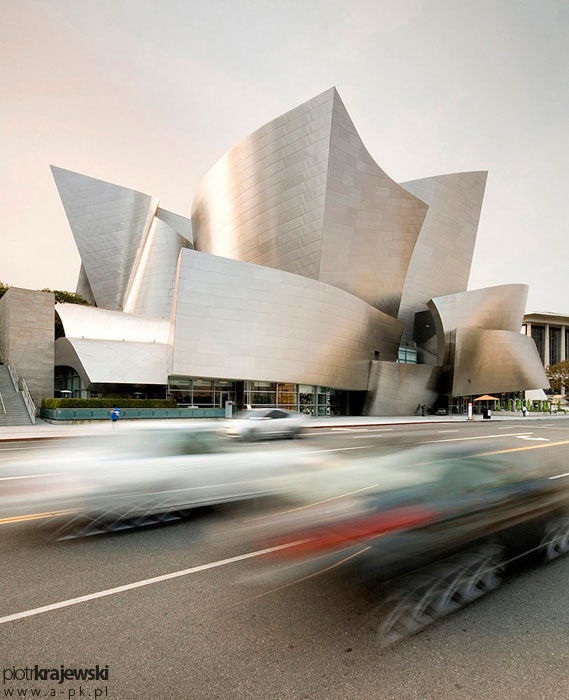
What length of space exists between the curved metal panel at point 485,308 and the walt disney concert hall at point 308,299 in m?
0.15

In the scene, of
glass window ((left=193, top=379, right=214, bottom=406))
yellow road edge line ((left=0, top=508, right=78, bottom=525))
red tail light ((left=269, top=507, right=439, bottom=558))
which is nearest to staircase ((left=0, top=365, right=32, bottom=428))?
glass window ((left=193, top=379, right=214, bottom=406))

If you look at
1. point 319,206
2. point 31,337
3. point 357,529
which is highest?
point 319,206

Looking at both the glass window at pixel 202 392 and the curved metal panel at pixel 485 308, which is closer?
the glass window at pixel 202 392

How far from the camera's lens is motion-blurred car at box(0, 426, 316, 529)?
217 inches

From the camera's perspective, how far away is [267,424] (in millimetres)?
14492

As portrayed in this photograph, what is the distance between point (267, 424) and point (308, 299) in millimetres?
18151

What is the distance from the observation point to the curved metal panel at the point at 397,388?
35.7m

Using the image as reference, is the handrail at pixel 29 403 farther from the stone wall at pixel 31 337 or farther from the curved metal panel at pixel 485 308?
the curved metal panel at pixel 485 308

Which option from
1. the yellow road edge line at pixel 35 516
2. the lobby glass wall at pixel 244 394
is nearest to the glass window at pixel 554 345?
the lobby glass wall at pixel 244 394

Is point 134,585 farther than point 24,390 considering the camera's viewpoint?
No

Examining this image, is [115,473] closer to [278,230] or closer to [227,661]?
[227,661]

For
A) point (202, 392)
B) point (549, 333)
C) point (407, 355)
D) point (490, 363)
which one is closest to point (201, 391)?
point (202, 392)

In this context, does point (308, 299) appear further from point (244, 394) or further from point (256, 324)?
point (244, 394)

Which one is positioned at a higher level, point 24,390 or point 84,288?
point 84,288
